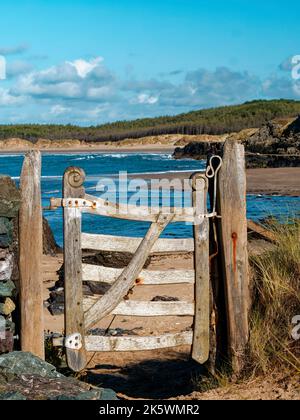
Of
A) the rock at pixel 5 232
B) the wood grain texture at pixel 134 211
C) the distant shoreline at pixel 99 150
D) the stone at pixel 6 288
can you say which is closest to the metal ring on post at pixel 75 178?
the wood grain texture at pixel 134 211

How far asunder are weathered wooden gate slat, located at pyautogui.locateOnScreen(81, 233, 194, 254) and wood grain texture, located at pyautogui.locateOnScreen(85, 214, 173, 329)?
2.7 inches

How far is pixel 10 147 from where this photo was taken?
4734 inches

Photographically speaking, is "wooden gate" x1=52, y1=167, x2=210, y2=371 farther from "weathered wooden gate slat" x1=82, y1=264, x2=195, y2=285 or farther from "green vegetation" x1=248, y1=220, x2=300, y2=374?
"green vegetation" x1=248, y1=220, x2=300, y2=374

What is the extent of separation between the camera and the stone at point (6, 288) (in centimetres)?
638

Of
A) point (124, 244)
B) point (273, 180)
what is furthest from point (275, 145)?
point (124, 244)

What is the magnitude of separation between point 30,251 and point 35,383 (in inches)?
45.3

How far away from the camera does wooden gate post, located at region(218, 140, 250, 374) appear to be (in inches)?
265

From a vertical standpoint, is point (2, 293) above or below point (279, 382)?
above

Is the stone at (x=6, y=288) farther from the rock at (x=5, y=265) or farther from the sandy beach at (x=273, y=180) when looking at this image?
the sandy beach at (x=273, y=180)

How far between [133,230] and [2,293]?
13.6 m

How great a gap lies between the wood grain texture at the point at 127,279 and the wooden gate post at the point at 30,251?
0.53 m

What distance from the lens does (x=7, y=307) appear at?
6.42 metres
